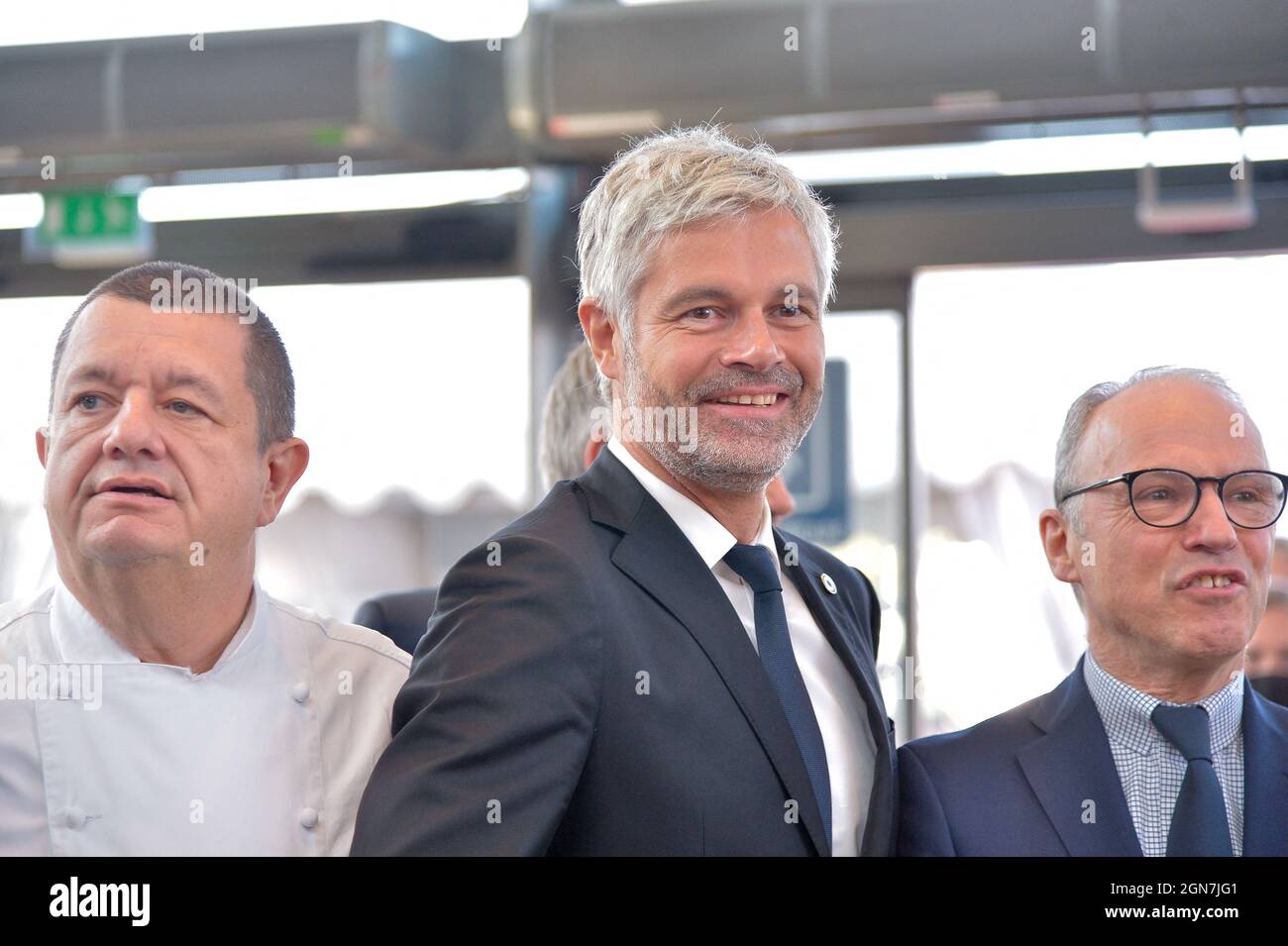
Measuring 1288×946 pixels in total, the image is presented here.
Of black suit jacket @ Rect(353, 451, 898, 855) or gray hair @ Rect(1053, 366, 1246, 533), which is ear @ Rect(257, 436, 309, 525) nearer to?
black suit jacket @ Rect(353, 451, 898, 855)

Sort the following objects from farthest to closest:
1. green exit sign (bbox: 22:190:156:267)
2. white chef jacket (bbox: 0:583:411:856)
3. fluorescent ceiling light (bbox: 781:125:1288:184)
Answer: fluorescent ceiling light (bbox: 781:125:1288:184) → green exit sign (bbox: 22:190:156:267) → white chef jacket (bbox: 0:583:411:856)

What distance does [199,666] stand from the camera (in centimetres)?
141

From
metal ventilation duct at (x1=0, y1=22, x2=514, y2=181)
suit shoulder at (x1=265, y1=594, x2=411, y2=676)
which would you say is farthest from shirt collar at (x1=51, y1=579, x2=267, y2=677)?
metal ventilation duct at (x1=0, y1=22, x2=514, y2=181)

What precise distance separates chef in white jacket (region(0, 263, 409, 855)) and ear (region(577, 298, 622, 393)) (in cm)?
33

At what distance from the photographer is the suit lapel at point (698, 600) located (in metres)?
1.32

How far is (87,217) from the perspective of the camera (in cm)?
294

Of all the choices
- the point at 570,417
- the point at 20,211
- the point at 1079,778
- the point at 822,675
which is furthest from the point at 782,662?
the point at 20,211

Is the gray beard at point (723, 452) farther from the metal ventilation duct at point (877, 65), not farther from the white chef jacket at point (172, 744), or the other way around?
→ the metal ventilation duct at point (877, 65)

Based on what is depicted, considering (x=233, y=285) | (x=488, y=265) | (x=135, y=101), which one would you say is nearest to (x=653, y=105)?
(x=488, y=265)

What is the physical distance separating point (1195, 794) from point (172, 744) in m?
1.04

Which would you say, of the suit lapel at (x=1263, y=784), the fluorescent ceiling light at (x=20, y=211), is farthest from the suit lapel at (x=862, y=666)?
the fluorescent ceiling light at (x=20, y=211)

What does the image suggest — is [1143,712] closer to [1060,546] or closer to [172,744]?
[1060,546]

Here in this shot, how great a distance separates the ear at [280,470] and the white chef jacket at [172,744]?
0.29 feet

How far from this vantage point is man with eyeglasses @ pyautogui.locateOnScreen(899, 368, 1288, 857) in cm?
139
